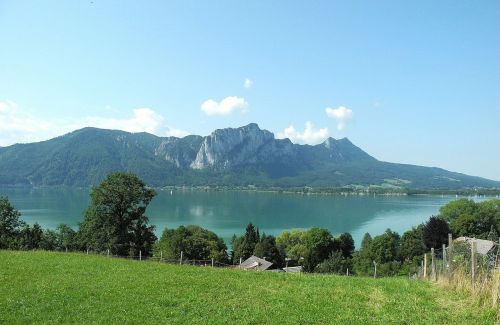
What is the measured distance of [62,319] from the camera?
34.9ft

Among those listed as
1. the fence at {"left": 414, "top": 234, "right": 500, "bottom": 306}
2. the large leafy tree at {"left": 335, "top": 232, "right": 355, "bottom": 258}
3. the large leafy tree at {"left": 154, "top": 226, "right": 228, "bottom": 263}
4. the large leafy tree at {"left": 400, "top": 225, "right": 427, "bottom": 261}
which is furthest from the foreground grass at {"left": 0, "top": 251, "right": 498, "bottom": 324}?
the large leafy tree at {"left": 335, "top": 232, "right": 355, "bottom": 258}

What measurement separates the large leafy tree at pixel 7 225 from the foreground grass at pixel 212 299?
95.0ft

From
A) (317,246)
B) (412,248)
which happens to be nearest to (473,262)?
(412,248)

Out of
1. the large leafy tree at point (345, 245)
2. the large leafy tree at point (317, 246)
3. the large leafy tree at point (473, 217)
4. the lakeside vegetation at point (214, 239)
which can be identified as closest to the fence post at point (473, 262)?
the lakeside vegetation at point (214, 239)

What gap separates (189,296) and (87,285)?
386 cm

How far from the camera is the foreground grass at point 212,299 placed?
11008 millimetres

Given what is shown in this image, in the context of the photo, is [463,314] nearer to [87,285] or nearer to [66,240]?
[87,285]

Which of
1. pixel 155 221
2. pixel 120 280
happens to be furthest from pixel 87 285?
pixel 155 221

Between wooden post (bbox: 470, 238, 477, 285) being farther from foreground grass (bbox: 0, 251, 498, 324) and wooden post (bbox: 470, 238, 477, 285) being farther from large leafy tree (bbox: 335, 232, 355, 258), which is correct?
large leafy tree (bbox: 335, 232, 355, 258)

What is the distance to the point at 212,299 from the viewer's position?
1280 cm

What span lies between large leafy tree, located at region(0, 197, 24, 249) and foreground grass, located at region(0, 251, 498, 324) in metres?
29.0

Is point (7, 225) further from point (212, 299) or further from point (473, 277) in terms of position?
point (473, 277)

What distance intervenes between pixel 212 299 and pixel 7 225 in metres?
40.3

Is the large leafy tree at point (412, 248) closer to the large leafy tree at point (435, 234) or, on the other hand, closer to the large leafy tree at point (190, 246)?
the large leafy tree at point (435, 234)
